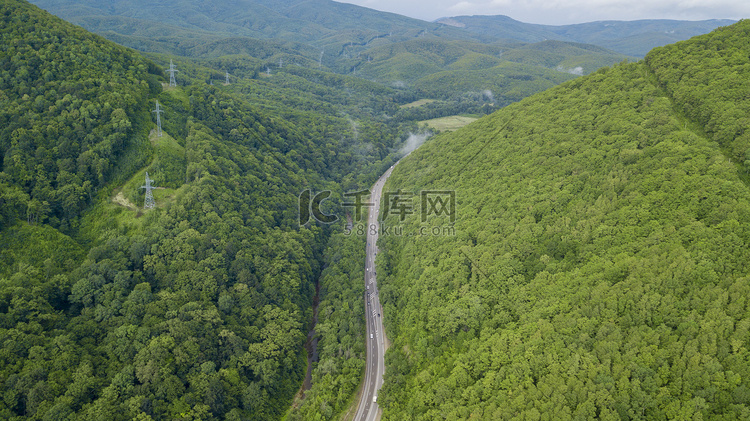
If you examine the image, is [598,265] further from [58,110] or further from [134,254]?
[58,110]

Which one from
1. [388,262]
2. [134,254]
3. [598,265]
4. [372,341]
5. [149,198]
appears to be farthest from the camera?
[388,262]

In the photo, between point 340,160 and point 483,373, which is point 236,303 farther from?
point 340,160

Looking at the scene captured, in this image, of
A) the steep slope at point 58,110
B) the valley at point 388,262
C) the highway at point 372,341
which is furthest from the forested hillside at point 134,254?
the highway at point 372,341

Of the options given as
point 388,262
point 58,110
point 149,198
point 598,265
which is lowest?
point 388,262

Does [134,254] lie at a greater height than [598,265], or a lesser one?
lesser

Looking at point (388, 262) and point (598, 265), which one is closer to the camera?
point (598, 265)

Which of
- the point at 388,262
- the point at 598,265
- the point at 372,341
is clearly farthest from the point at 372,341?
the point at 598,265

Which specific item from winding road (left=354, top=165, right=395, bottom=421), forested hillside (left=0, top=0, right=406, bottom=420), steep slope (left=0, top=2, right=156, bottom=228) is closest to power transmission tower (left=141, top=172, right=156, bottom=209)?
forested hillside (left=0, top=0, right=406, bottom=420)

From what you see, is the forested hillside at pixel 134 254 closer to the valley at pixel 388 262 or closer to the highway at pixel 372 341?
the valley at pixel 388 262
